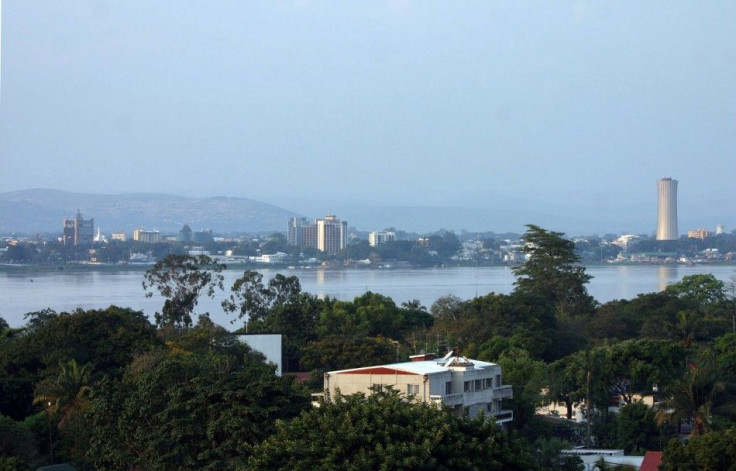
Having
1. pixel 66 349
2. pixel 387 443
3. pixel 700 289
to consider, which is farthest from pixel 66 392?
pixel 700 289

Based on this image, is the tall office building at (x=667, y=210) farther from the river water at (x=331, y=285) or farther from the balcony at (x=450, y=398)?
the balcony at (x=450, y=398)

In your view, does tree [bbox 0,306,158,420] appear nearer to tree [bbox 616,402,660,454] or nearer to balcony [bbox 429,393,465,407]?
balcony [bbox 429,393,465,407]

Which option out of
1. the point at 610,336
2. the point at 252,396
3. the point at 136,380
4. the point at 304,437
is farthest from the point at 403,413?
the point at 610,336

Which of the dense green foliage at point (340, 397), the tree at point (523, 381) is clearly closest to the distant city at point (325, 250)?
the dense green foliage at point (340, 397)

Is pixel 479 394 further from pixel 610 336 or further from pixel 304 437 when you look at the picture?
pixel 610 336

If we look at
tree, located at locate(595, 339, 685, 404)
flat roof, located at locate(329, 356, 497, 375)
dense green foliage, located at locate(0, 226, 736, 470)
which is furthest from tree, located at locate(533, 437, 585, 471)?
tree, located at locate(595, 339, 685, 404)

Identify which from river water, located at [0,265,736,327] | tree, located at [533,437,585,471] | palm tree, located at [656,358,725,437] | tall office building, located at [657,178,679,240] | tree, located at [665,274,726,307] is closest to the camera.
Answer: tree, located at [533,437,585,471]
